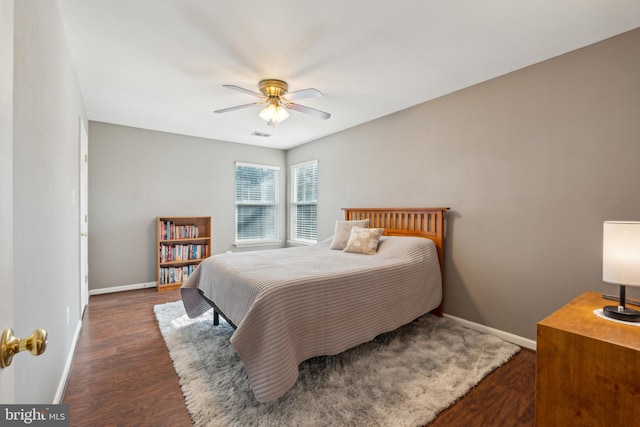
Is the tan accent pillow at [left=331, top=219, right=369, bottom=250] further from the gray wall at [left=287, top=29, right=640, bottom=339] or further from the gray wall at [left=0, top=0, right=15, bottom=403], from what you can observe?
the gray wall at [left=0, top=0, right=15, bottom=403]

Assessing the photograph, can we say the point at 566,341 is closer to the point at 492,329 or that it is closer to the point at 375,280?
the point at 375,280

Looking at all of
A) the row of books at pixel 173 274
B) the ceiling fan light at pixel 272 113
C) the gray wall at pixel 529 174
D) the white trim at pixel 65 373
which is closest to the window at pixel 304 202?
the gray wall at pixel 529 174

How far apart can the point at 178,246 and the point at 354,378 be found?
3.58 m

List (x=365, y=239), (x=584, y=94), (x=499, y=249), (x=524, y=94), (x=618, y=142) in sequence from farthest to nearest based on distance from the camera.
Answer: (x=365, y=239) → (x=499, y=249) → (x=524, y=94) → (x=584, y=94) → (x=618, y=142)

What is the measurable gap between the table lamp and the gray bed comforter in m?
1.36

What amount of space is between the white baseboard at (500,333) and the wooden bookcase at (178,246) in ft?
12.5

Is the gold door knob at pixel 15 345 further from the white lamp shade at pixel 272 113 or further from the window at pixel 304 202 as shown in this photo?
the window at pixel 304 202

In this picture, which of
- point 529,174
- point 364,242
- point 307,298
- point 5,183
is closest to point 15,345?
point 5,183

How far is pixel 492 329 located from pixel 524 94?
7.23ft

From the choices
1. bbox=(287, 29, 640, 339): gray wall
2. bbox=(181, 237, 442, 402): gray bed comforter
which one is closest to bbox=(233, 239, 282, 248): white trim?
bbox=(181, 237, 442, 402): gray bed comforter

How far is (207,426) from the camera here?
1604 mm

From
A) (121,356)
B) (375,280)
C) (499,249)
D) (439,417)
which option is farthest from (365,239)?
(121,356)

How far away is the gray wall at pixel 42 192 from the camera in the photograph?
3.81 ft

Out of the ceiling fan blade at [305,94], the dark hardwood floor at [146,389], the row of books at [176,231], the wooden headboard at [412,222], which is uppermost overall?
the ceiling fan blade at [305,94]
